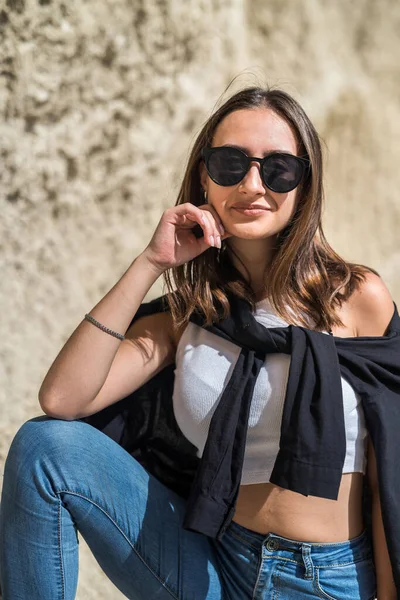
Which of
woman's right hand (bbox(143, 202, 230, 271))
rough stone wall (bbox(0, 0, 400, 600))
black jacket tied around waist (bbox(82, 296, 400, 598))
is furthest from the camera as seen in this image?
rough stone wall (bbox(0, 0, 400, 600))

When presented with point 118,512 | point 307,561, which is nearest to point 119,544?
point 118,512

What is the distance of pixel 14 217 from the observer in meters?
2.48

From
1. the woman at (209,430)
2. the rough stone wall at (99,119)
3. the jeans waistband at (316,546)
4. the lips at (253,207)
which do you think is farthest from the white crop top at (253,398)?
the rough stone wall at (99,119)

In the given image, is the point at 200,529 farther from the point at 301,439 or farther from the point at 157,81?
the point at 157,81

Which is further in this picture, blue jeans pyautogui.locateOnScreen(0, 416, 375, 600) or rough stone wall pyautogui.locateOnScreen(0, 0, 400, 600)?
rough stone wall pyautogui.locateOnScreen(0, 0, 400, 600)

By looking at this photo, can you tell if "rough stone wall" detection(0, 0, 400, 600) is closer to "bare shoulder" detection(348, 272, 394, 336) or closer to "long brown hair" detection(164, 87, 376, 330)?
"long brown hair" detection(164, 87, 376, 330)

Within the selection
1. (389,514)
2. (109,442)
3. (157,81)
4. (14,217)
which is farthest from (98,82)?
(389,514)

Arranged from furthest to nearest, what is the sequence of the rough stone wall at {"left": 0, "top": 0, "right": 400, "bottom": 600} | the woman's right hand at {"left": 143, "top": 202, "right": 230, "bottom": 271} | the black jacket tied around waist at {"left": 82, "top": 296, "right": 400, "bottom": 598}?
the rough stone wall at {"left": 0, "top": 0, "right": 400, "bottom": 600} → the woman's right hand at {"left": 143, "top": 202, "right": 230, "bottom": 271} → the black jacket tied around waist at {"left": 82, "top": 296, "right": 400, "bottom": 598}

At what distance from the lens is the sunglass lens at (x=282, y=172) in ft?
4.95

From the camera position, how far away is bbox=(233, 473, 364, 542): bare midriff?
5.09 feet

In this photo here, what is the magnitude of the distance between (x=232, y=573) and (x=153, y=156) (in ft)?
5.04

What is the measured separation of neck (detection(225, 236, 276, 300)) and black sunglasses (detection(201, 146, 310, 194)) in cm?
18

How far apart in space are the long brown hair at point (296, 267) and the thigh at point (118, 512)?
1.18 ft

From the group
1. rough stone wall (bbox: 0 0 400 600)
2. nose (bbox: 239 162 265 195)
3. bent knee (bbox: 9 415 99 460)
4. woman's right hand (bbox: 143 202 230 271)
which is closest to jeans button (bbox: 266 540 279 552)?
bent knee (bbox: 9 415 99 460)
